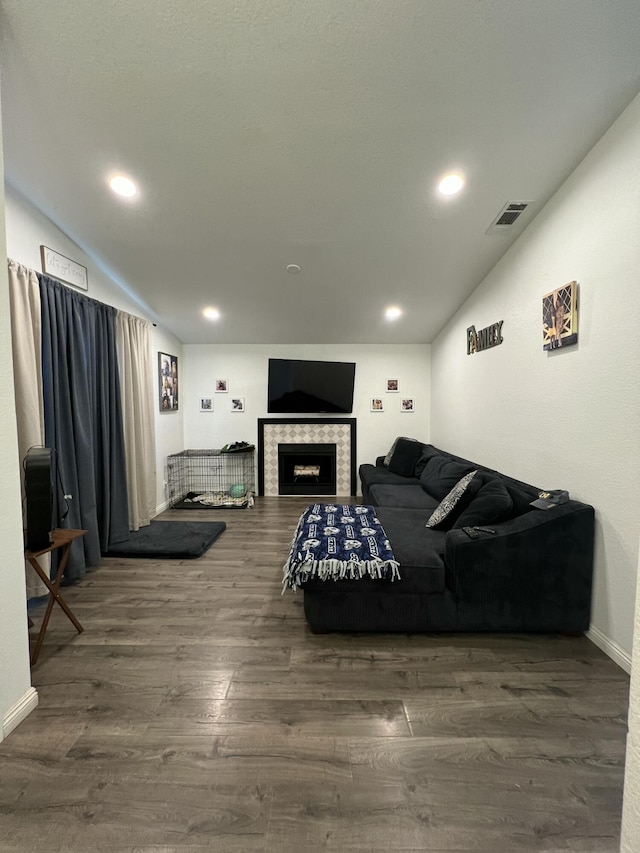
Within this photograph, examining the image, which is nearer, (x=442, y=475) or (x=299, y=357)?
(x=442, y=475)

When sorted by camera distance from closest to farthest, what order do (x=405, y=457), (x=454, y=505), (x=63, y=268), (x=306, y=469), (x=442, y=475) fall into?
(x=454, y=505) → (x=63, y=268) → (x=442, y=475) → (x=405, y=457) → (x=306, y=469)

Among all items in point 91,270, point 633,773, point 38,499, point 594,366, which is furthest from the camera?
point 91,270

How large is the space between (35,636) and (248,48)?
131 inches

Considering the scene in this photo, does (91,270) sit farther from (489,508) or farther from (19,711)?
(489,508)

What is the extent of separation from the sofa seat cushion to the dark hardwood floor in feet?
4.38

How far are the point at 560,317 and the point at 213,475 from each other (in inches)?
188

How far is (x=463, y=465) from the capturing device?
3316 millimetres

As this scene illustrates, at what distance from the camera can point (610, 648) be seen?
1835 mm

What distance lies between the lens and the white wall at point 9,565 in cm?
139

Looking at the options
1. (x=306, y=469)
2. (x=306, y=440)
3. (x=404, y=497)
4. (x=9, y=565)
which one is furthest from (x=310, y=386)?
(x=9, y=565)

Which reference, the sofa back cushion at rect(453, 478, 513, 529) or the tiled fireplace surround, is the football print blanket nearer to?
the sofa back cushion at rect(453, 478, 513, 529)

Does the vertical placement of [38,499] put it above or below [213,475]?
above

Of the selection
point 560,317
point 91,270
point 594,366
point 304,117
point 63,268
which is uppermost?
point 304,117

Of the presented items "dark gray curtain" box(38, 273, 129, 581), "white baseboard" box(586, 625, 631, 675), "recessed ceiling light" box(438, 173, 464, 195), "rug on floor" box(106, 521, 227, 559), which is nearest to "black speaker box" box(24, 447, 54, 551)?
"dark gray curtain" box(38, 273, 129, 581)
